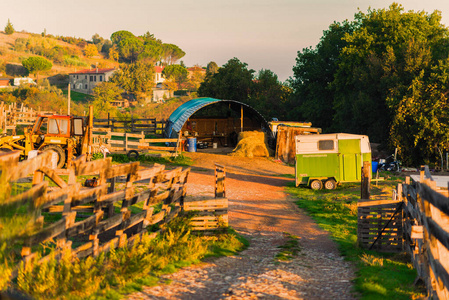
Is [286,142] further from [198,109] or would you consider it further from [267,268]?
[267,268]

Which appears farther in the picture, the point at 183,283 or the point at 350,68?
the point at 350,68

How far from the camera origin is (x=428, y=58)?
139ft

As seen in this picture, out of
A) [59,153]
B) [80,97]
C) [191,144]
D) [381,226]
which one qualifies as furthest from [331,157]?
[80,97]

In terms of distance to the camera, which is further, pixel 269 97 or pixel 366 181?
pixel 269 97

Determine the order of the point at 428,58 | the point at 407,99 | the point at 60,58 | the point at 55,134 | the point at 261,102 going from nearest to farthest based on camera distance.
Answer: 1. the point at 55,134
2. the point at 407,99
3. the point at 428,58
4. the point at 261,102
5. the point at 60,58

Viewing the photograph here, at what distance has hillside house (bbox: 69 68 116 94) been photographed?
14438 centimetres

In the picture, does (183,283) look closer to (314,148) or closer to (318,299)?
(318,299)

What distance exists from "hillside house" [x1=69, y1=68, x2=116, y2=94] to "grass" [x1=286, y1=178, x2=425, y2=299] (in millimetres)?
125319

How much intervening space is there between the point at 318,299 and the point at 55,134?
19.2 meters

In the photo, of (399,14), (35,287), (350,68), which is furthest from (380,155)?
(35,287)

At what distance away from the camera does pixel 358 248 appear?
13812mm

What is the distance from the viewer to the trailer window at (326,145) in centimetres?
2566

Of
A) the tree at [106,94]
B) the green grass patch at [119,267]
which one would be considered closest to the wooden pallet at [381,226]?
Answer: the green grass patch at [119,267]

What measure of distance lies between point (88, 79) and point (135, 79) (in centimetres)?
1900
